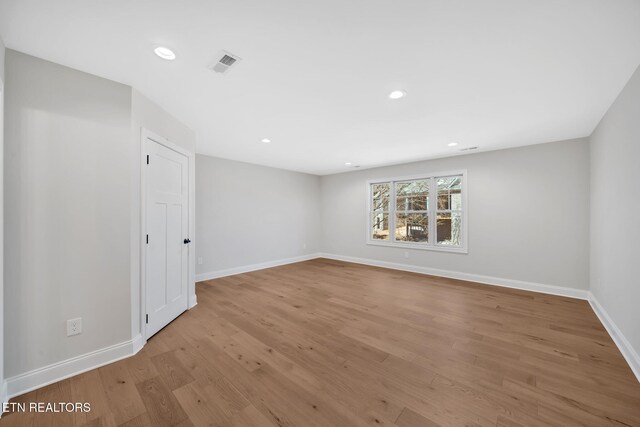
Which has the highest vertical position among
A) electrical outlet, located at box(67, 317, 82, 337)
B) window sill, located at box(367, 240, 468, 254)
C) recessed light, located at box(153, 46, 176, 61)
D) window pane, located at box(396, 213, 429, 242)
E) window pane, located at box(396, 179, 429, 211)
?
recessed light, located at box(153, 46, 176, 61)

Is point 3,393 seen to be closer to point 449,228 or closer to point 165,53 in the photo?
point 165,53

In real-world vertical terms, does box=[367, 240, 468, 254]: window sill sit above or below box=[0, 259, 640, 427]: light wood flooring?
above

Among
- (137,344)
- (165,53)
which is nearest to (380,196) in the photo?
(165,53)

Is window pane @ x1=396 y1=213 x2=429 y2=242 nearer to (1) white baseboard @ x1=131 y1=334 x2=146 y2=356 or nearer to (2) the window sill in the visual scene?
(2) the window sill

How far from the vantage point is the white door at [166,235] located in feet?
7.93

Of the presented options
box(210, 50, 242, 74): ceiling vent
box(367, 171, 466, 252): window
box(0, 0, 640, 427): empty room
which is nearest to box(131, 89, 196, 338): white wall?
box(0, 0, 640, 427): empty room

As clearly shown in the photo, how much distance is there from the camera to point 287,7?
133 centimetres

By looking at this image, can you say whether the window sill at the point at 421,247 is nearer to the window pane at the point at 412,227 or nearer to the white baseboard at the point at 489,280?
the window pane at the point at 412,227

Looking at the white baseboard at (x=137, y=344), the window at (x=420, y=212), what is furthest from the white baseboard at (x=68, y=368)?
the window at (x=420, y=212)

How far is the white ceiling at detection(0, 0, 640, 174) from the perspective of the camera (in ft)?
4.44

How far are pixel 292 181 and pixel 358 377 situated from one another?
198 inches

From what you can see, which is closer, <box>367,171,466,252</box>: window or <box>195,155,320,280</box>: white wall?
<box>195,155,320,280</box>: white wall

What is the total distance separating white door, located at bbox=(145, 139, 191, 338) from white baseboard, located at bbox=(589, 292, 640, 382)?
13.8ft

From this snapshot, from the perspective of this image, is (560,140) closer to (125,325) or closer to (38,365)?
(125,325)
